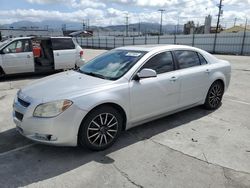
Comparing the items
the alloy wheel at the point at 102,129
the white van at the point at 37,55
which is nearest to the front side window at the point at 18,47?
the white van at the point at 37,55

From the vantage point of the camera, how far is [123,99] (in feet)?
12.7

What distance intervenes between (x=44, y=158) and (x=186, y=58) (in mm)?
3268

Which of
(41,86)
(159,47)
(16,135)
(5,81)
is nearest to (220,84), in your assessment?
(159,47)

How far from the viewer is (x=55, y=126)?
3354 mm

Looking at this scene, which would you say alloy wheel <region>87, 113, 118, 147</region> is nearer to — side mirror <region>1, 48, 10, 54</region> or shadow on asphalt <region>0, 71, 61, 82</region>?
shadow on asphalt <region>0, 71, 61, 82</region>

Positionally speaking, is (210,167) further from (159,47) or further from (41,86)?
(41,86)

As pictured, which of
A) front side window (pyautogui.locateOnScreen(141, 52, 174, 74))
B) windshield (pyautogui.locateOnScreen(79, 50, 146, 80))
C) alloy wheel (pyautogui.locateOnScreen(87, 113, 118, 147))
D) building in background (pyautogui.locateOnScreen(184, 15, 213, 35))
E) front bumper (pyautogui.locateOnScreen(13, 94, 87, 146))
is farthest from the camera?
building in background (pyautogui.locateOnScreen(184, 15, 213, 35))

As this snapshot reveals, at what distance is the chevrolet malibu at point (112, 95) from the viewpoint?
3418 millimetres

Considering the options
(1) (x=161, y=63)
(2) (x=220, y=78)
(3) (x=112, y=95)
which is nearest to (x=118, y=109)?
(3) (x=112, y=95)

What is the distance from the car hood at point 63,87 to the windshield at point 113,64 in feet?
0.71

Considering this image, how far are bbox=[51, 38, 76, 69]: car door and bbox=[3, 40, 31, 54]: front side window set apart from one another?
1.09 metres

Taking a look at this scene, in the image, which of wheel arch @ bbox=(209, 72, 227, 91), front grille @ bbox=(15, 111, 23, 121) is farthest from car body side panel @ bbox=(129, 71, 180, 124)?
front grille @ bbox=(15, 111, 23, 121)

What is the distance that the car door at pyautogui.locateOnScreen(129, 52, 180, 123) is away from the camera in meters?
4.07

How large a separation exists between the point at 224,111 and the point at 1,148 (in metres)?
4.58
